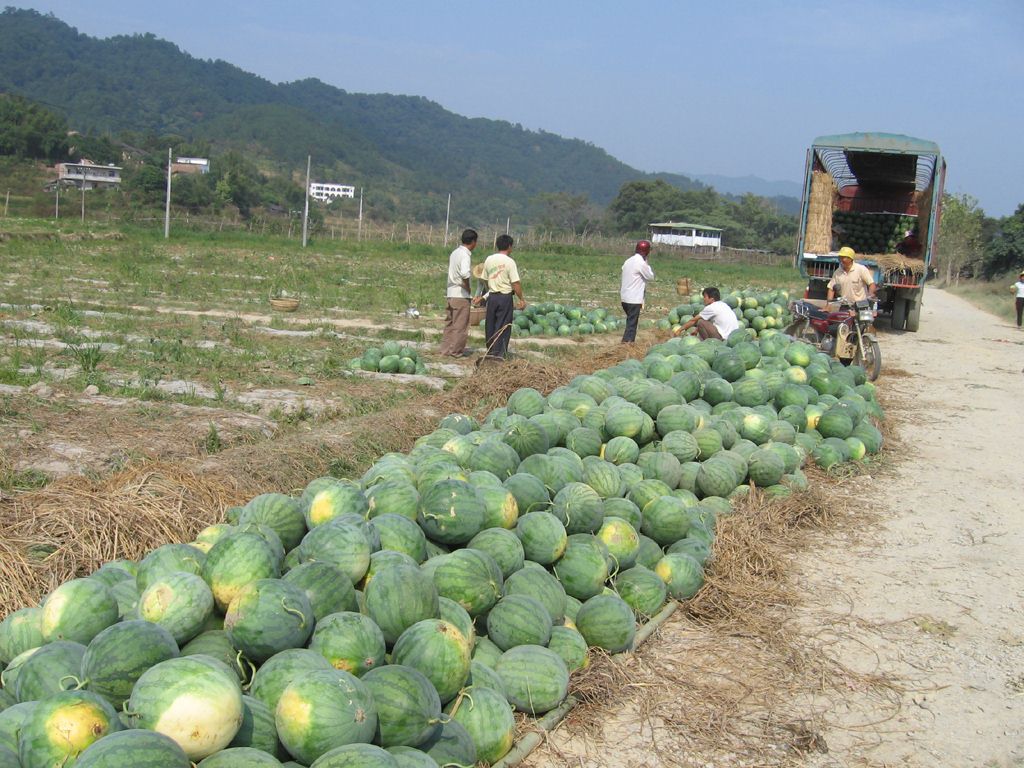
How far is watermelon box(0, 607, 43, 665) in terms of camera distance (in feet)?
10.1

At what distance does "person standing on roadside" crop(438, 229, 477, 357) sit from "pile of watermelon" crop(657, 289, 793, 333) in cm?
453

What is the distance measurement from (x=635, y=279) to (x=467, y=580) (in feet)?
31.2

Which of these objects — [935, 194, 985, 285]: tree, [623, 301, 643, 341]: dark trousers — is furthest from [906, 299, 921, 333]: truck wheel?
[935, 194, 985, 285]: tree

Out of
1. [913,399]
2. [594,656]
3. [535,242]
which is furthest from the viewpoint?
[535,242]

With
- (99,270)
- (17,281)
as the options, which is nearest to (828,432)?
(17,281)

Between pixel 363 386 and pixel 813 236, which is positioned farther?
pixel 813 236

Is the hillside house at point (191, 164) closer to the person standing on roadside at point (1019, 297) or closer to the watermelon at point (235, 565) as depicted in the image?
the person standing on roadside at point (1019, 297)

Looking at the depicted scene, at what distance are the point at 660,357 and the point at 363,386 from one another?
348 cm

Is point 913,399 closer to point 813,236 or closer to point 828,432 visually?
point 828,432

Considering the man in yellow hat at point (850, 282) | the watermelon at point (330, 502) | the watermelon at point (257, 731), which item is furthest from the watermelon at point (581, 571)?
the man in yellow hat at point (850, 282)

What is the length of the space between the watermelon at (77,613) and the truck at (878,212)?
15.8 meters

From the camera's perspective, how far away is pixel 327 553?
346cm

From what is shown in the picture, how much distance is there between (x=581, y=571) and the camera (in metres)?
4.19

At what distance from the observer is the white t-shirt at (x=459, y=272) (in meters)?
11.3
